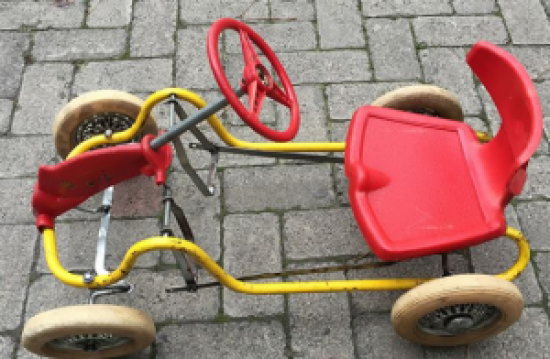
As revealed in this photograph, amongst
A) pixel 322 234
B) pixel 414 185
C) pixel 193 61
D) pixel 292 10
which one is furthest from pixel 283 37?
pixel 414 185

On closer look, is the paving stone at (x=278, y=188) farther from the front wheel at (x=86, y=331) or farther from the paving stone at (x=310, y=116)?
the front wheel at (x=86, y=331)

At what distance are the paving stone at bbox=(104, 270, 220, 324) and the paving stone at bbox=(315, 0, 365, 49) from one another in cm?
162

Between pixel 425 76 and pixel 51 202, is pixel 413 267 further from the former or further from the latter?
pixel 51 202

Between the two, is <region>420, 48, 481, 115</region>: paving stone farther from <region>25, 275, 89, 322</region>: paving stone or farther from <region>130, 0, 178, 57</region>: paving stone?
<region>25, 275, 89, 322</region>: paving stone

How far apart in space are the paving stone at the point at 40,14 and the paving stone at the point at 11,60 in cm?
9

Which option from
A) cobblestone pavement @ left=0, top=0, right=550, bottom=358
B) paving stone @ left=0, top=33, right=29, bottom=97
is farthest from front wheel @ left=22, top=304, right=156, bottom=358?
paving stone @ left=0, top=33, right=29, bottom=97

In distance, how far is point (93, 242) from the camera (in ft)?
9.53

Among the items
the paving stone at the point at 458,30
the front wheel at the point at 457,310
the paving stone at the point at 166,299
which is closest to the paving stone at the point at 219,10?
the paving stone at the point at 458,30

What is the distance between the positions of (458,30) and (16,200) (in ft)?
8.55

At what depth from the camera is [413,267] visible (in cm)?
285

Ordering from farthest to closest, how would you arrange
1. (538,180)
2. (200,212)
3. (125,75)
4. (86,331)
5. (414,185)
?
(125,75)
(538,180)
(200,212)
(414,185)
(86,331)

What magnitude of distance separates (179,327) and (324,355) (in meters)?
0.63

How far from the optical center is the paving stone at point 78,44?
11.7 ft

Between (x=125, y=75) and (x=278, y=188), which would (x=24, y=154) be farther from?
(x=278, y=188)
